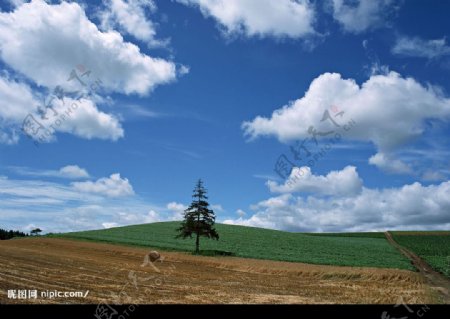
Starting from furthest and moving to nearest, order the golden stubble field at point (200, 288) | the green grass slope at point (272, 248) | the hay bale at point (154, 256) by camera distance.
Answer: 1. the green grass slope at point (272, 248)
2. the hay bale at point (154, 256)
3. the golden stubble field at point (200, 288)

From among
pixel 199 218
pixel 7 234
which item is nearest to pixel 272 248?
pixel 199 218

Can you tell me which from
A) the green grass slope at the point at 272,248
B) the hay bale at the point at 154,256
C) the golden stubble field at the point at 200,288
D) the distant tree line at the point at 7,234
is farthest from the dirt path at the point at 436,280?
the distant tree line at the point at 7,234

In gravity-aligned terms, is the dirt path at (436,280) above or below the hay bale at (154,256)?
below

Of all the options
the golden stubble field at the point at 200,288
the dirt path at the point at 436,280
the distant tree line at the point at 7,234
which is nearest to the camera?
the golden stubble field at the point at 200,288

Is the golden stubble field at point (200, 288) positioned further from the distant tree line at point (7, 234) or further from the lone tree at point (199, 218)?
the distant tree line at point (7, 234)

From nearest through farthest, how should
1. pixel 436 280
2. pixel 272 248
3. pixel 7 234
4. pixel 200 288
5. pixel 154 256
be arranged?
1. pixel 200 288
2. pixel 436 280
3. pixel 154 256
4. pixel 272 248
5. pixel 7 234

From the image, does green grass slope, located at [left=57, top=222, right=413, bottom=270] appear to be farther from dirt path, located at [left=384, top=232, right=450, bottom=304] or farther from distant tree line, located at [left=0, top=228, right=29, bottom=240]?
distant tree line, located at [left=0, top=228, right=29, bottom=240]

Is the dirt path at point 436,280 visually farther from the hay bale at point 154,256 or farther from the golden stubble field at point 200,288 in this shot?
the hay bale at point 154,256

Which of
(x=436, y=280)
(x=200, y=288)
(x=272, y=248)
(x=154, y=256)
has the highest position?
(x=272, y=248)

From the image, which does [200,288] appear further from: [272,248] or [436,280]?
[272,248]

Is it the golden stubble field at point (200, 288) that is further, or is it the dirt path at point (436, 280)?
the dirt path at point (436, 280)
